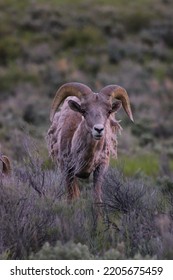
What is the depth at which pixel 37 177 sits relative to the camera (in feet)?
37.5

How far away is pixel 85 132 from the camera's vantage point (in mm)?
12172

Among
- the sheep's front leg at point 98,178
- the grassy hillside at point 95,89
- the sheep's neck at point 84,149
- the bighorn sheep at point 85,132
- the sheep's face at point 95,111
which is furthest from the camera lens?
the sheep's front leg at point 98,178

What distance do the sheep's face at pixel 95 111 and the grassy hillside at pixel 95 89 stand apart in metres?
0.77

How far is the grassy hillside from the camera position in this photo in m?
9.95

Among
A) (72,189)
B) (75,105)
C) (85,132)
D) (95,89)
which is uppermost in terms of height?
(95,89)

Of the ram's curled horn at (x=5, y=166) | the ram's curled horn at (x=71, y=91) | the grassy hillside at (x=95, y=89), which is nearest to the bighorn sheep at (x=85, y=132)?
the ram's curled horn at (x=71, y=91)

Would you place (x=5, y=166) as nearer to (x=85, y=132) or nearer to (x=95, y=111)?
(x=85, y=132)

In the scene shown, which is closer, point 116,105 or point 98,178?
point 116,105

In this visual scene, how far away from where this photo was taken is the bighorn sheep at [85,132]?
465 inches

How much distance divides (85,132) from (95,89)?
71.1 ft

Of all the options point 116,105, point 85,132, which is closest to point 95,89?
point 116,105

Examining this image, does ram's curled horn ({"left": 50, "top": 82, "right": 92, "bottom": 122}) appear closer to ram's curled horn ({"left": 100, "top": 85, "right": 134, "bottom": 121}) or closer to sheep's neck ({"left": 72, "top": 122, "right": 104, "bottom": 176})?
ram's curled horn ({"left": 100, "top": 85, "right": 134, "bottom": 121})

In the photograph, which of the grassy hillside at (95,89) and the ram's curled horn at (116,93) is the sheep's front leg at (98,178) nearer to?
the grassy hillside at (95,89)

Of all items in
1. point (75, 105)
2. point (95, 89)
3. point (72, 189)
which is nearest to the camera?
point (75, 105)
